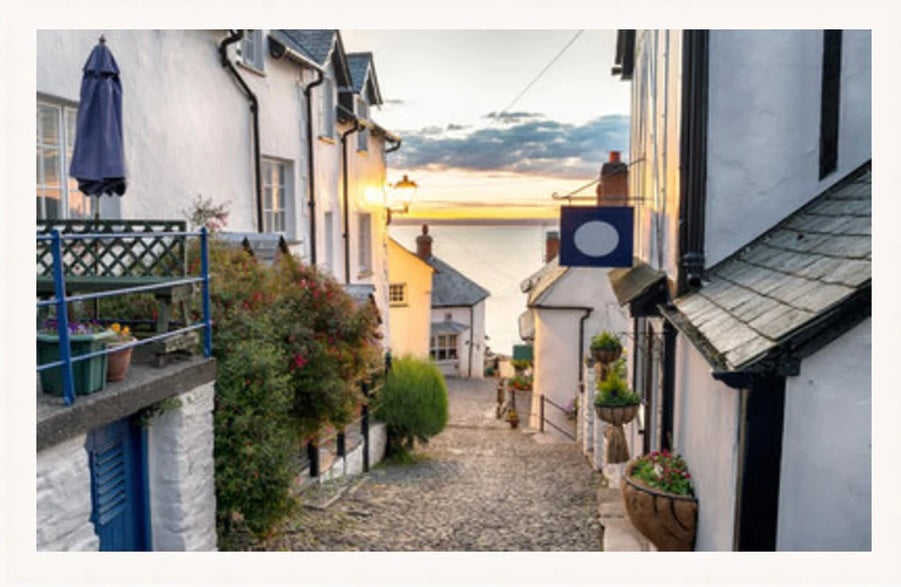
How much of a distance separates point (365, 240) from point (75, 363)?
15.8m

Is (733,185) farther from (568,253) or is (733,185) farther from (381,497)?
(381,497)

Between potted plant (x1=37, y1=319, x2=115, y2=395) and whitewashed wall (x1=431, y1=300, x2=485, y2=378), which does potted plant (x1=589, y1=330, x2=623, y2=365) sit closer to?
potted plant (x1=37, y1=319, x2=115, y2=395)

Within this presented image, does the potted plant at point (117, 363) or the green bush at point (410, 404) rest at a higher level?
the potted plant at point (117, 363)

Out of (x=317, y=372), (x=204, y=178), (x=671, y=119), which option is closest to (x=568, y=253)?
(x=671, y=119)

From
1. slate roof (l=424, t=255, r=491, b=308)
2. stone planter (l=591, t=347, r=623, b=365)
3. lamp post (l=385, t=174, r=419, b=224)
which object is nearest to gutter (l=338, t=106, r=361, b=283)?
lamp post (l=385, t=174, r=419, b=224)

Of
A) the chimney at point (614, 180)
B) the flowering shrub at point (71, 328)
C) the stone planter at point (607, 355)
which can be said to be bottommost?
the stone planter at point (607, 355)

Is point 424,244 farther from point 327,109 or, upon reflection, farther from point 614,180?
point 327,109

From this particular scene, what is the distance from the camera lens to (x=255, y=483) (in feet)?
22.0

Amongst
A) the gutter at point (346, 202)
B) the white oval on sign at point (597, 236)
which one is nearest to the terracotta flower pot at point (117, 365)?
the white oval on sign at point (597, 236)

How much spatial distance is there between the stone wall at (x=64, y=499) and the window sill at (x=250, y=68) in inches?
338

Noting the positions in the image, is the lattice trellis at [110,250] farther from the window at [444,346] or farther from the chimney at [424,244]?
the window at [444,346]

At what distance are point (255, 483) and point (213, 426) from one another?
0.68 m

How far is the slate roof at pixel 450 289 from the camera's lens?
1483 inches

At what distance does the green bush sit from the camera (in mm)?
15602
